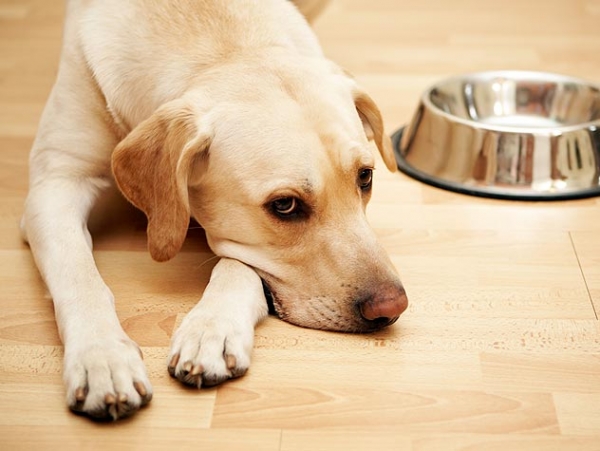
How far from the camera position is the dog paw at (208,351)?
1.69m

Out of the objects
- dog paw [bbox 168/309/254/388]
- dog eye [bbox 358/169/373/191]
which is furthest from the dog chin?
dog eye [bbox 358/169/373/191]

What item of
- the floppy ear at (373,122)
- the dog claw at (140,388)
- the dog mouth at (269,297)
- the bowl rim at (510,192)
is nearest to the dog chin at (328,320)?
the dog mouth at (269,297)

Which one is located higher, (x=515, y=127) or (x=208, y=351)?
(x=208, y=351)

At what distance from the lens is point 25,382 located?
1.75 metres

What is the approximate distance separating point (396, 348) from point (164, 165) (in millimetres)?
629

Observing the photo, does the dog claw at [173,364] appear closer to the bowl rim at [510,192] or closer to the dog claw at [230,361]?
the dog claw at [230,361]

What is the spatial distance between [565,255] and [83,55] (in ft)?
4.39

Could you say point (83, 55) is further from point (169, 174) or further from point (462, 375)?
point (462, 375)

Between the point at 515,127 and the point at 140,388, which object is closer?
the point at 140,388

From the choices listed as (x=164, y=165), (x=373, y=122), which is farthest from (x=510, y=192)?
(x=164, y=165)

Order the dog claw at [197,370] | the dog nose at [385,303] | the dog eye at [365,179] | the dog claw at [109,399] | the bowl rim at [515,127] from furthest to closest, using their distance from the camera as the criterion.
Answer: the bowl rim at [515,127] < the dog eye at [365,179] < the dog nose at [385,303] < the dog claw at [197,370] < the dog claw at [109,399]

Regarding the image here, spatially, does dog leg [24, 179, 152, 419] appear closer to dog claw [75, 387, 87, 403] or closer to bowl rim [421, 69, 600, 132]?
dog claw [75, 387, 87, 403]

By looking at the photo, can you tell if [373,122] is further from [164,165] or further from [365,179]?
[164,165]

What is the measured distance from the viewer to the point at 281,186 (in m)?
1.81
